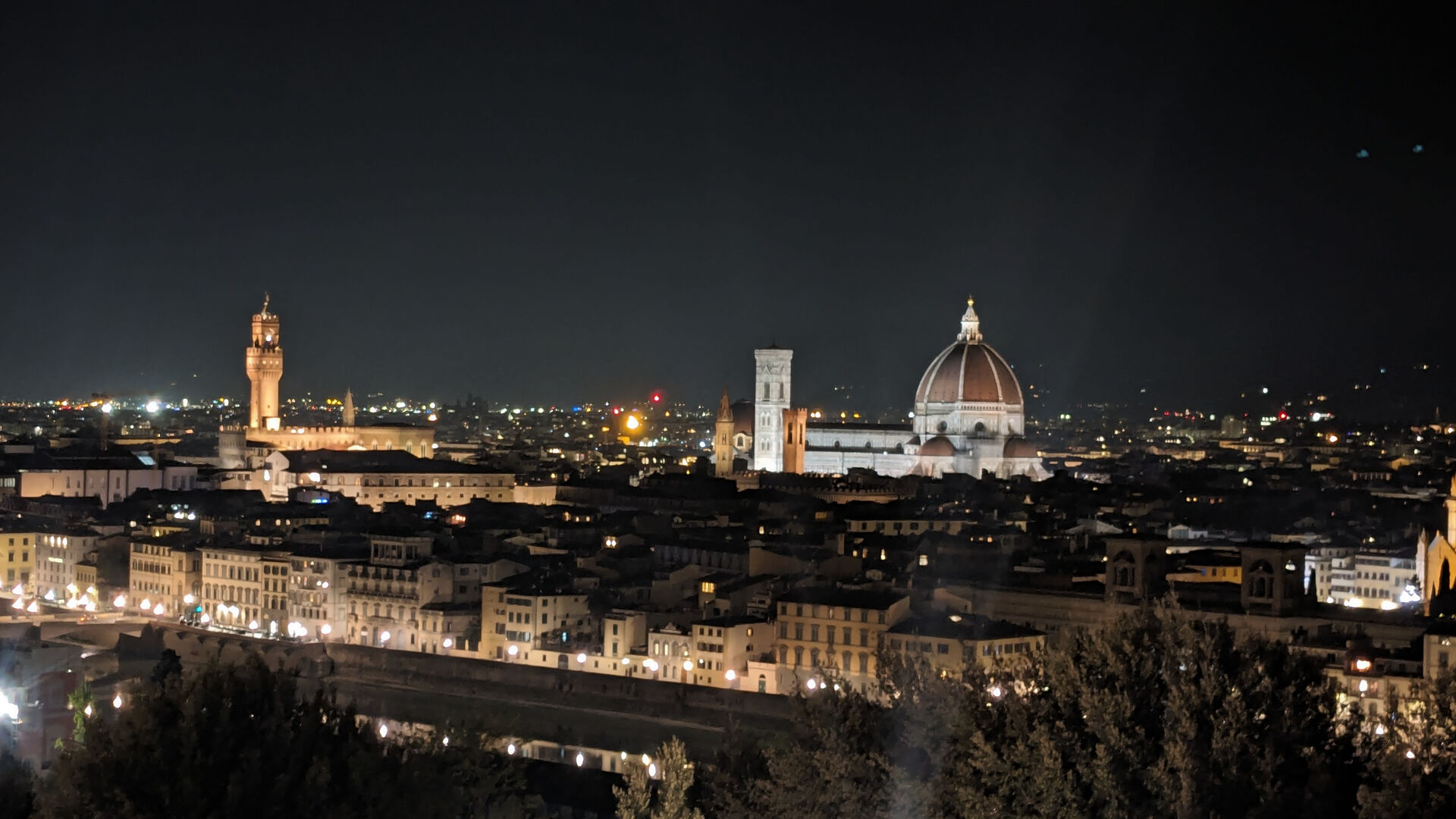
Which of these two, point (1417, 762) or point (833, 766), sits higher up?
point (1417, 762)

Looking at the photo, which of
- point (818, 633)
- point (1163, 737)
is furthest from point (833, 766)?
point (818, 633)

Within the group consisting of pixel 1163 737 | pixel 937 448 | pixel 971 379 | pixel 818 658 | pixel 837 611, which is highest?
pixel 971 379

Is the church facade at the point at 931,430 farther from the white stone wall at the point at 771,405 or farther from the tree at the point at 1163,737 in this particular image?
the tree at the point at 1163,737

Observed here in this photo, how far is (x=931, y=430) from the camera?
9050 cm

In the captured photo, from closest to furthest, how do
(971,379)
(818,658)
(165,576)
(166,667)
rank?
(818,658)
(166,667)
(165,576)
(971,379)

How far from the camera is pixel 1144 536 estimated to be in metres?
43.8

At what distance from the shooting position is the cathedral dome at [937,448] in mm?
87750

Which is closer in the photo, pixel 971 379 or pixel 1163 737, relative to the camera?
pixel 1163 737

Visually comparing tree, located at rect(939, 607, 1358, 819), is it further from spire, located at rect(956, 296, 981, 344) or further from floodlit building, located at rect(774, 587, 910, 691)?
spire, located at rect(956, 296, 981, 344)

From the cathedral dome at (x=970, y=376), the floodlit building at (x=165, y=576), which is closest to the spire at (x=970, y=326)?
the cathedral dome at (x=970, y=376)

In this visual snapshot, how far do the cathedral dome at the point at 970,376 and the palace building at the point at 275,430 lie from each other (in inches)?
814

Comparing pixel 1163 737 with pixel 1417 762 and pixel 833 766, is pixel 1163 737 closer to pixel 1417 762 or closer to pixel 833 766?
pixel 1417 762

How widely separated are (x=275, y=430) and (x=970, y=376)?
2728cm

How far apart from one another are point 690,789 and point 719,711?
7386 mm
